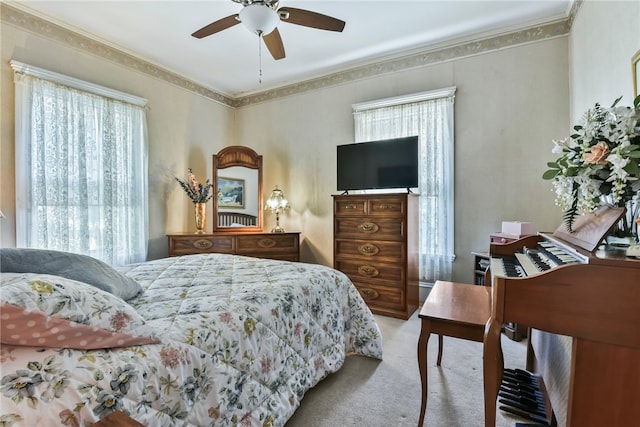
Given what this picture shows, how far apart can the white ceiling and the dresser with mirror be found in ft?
3.93

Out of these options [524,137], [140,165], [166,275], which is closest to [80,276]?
[166,275]

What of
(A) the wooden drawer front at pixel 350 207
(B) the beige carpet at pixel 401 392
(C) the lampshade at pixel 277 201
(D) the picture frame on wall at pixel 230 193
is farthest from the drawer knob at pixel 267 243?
(B) the beige carpet at pixel 401 392

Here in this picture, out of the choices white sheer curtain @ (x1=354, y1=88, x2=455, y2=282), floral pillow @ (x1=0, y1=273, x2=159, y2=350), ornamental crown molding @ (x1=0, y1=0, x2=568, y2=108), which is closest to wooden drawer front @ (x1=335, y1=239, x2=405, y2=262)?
white sheer curtain @ (x1=354, y1=88, x2=455, y2=282)

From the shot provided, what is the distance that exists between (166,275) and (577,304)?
200cm

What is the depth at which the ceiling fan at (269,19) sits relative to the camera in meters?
1.87

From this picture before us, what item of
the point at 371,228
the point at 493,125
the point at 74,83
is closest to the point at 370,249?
the point at 371,228

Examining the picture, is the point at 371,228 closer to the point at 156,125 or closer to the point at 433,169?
the point at 433,169

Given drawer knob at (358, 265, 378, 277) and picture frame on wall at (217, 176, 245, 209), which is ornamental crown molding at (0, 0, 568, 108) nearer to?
picture frame on wall at (217, 176, 245, 209)

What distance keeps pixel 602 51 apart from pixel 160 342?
2944mm

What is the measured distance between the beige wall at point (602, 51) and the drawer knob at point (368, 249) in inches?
81.8

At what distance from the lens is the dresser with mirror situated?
362 cm

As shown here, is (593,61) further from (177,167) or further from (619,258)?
(177,167)

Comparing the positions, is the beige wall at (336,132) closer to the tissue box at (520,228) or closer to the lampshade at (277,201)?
the lampshade at (277,201)

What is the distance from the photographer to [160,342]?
39.0 inches
